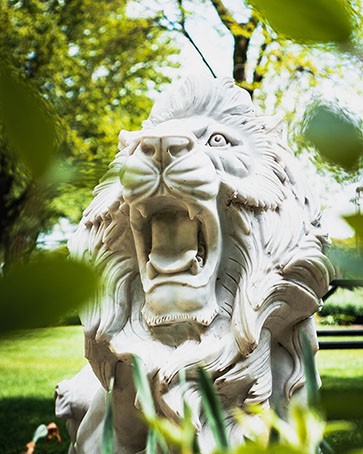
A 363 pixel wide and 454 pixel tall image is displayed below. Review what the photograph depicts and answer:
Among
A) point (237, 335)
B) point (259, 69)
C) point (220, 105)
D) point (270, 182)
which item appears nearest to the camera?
point (237, 335)

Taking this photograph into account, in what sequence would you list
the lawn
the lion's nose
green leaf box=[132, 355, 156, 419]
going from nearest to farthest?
green leaf box=[132, 355, 156, 419], the lion's nose, the lawn

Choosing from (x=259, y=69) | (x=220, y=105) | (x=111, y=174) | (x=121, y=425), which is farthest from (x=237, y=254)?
(x=259, y=69)

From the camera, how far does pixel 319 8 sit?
0.70ft

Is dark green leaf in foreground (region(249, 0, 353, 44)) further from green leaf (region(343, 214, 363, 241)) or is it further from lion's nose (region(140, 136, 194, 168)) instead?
lion's nose (region(140, 136, 194, 168))

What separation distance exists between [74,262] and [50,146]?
32 mm

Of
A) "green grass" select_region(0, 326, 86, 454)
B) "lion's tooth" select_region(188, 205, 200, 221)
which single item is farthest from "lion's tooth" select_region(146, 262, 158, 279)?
"green grass" select_region(0, 326, 86, 454)

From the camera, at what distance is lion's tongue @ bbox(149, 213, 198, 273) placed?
188 cm

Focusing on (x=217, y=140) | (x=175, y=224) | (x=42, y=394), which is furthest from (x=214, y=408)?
(x=42, y=394)

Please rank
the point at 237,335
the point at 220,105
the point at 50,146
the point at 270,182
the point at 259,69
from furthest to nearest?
the point at 259,69 → the point at 220,105 → the point at 270,182 → the point at 237,335 → the point at 50,146

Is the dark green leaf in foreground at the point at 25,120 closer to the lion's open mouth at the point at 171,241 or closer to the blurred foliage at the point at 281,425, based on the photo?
the blurred foliage at the point at 281,425

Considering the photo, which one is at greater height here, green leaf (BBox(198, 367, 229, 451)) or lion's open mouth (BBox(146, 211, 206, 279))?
green leaf (BBox(198, 367, 229, 451))

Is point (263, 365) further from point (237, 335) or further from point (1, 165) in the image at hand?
point (1, 165)

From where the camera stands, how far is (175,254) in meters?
1.89

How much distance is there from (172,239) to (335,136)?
1.64 meters
